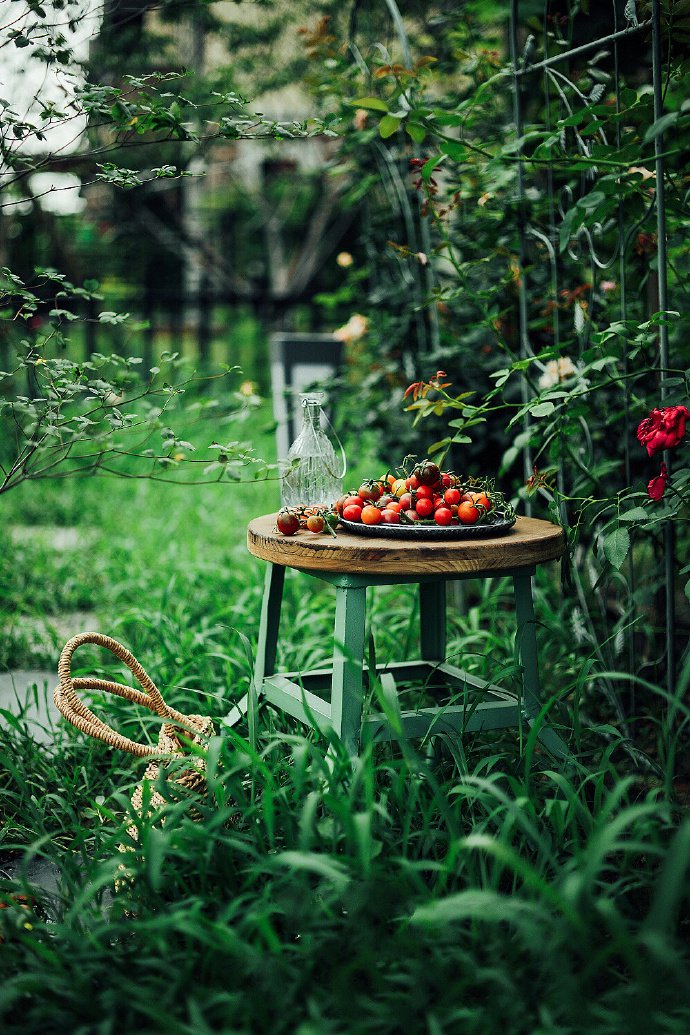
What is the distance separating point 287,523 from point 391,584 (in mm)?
305

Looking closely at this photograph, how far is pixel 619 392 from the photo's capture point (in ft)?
10.4

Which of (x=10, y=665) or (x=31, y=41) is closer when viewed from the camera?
(x=31, y=41)

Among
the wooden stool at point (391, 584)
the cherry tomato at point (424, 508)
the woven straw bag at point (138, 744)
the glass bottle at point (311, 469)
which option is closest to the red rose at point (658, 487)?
the wooden stool at point (391, 584)

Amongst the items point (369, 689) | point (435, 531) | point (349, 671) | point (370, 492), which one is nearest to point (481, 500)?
point (435, 531)

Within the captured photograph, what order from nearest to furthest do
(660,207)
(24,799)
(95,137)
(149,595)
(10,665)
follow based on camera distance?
(660,207) → (24,799) → (10,665) → (149,595) → (95,137)

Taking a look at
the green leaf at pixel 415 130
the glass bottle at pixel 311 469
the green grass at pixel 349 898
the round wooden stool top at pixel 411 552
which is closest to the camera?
the green grass at pixel 349 898

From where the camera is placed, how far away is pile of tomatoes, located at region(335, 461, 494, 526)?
2.25 meters

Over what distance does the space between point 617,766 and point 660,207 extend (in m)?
1.58

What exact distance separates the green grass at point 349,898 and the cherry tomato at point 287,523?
51cm

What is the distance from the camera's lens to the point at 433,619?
2.79 metres

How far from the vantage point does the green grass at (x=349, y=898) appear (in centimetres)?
143

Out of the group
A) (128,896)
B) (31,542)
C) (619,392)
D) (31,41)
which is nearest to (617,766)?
(619,392)

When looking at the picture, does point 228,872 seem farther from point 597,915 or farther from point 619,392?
point 619,392

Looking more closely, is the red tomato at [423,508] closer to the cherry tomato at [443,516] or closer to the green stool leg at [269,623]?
the cherry tomato at [443,516]
